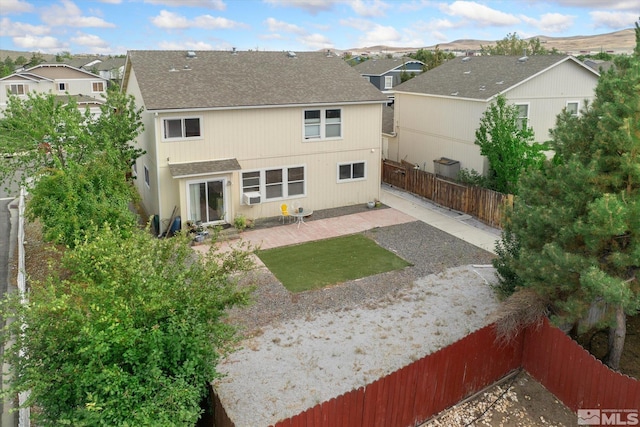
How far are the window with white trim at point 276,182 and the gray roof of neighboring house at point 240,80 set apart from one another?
2.91m

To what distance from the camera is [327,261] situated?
17547mm

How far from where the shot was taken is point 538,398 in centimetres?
1041

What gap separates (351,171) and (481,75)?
9.78 metres

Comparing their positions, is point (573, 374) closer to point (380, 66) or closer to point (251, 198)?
point (251, 198)

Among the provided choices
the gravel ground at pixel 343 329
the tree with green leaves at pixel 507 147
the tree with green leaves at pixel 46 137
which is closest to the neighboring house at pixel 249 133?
the tree with green leaves at pixel 46 137

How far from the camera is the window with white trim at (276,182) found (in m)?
21.5

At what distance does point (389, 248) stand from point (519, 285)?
687 centimetres

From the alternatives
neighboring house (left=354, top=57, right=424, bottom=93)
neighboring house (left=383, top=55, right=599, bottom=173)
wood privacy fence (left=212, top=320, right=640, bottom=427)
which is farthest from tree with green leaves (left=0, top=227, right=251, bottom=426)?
neighboring house (left=354, top=57, right=424, bottom=93)

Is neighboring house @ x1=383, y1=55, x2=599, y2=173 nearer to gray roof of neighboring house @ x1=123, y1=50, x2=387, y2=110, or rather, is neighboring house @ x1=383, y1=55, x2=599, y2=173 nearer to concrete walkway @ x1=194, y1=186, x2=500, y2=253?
concrete walkway @ x1=194, y1=186, x2=500, y2=253

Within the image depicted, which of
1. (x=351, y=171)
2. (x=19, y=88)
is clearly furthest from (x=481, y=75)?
(x=19, y=88)

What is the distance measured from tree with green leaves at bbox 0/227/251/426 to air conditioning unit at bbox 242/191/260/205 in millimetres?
13413

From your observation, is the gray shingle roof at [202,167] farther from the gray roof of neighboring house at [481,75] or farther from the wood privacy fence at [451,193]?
the gray roof of neighboring house at [481,75]

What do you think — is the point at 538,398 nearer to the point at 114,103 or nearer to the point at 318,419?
the point at 318,419

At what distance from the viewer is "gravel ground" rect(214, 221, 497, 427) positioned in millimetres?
10430
